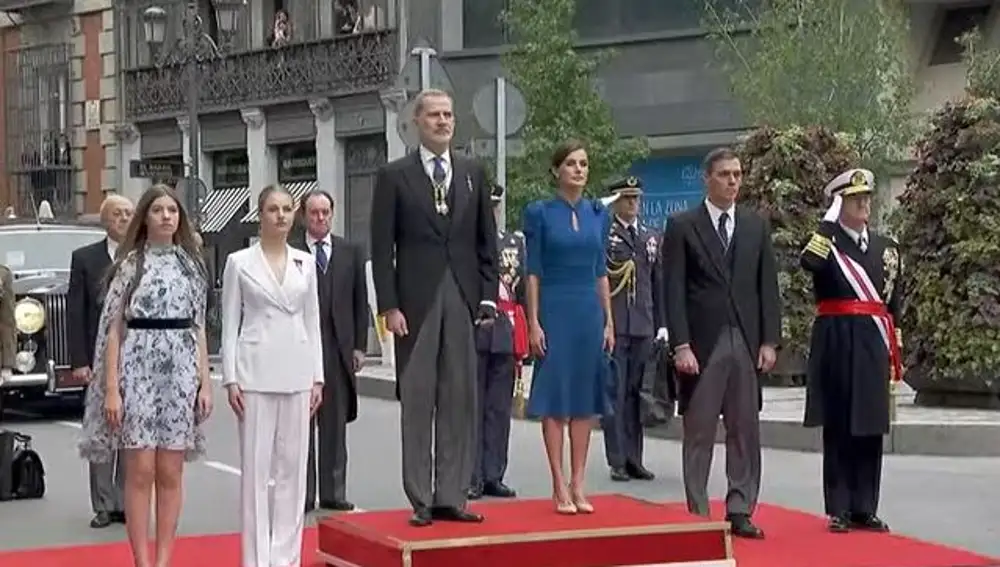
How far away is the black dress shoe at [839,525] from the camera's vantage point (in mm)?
11367

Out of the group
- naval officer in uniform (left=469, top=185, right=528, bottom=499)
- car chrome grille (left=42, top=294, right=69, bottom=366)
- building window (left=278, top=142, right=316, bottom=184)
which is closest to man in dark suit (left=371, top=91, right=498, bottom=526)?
naval officer in uniform (left=469, top=185, right=528, bottom=499)

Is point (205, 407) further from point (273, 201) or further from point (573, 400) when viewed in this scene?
point (573, 400)

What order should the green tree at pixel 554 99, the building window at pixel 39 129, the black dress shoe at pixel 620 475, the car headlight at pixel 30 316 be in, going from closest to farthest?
the black dress shoe at pixel 620 475 < the car headlight at pixel 30 316 < the green tree at pixel 554 99 < the building window at pixel 39 129

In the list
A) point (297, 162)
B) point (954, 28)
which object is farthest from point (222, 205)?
point (954, 28)

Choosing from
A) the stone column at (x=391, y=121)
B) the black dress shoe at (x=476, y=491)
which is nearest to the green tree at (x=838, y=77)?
the stone column at (x=391, y=121)

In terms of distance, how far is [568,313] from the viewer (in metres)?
10.7

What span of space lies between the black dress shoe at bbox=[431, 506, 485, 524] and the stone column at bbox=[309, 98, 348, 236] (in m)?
28.3

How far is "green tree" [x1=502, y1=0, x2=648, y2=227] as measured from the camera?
86.9 feet

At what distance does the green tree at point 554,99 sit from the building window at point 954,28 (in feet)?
18.1

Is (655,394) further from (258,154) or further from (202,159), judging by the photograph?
(202,159)

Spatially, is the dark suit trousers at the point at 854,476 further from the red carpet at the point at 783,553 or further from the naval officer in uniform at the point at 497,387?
the naval officer in uniform at the point at 497,387

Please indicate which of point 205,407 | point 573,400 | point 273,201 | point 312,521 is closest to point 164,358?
point 205,407

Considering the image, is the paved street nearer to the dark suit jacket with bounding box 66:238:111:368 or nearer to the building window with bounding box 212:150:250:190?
the dark suit jacket with bounding box 66:238:111:368

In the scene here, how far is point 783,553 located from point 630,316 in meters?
4.38
